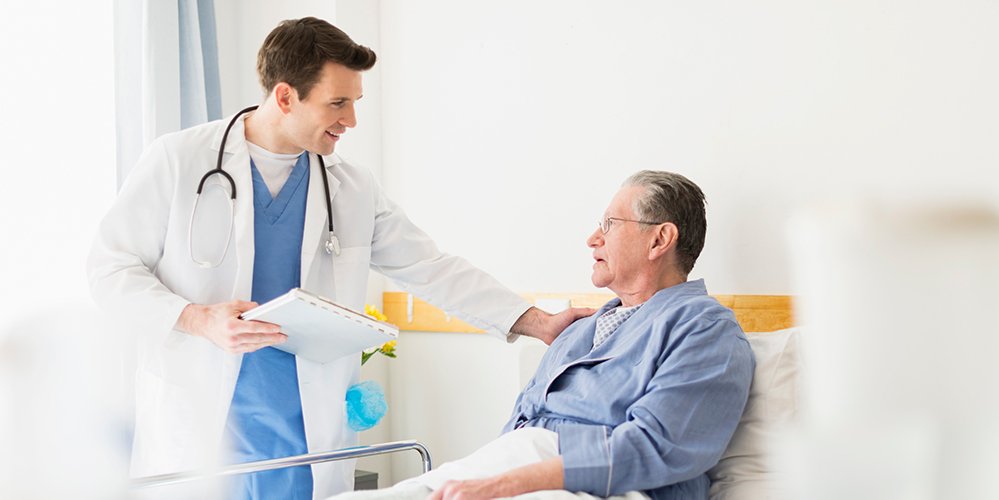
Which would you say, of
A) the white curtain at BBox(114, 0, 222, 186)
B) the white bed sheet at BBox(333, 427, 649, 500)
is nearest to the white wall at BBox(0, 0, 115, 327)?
the white curtain at BBox(114, 0, 222, 186)

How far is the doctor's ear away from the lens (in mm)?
1761

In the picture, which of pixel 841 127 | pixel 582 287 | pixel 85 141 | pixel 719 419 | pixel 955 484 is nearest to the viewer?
pixel 955 484

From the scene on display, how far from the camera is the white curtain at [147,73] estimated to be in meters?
2.53

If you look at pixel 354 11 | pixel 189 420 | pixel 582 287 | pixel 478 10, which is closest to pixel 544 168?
Result: pixel 582 287

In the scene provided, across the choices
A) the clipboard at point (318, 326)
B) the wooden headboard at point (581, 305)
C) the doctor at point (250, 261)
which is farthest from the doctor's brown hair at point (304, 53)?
the wooden headboard at point (581, 305)

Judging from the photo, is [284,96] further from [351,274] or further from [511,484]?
[511,484]

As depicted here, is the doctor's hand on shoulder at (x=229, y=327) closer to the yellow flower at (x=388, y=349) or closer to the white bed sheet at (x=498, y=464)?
the white bed sheet at (x=498, y=464)

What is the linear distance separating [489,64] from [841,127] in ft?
3.51

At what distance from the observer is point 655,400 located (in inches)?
57.2

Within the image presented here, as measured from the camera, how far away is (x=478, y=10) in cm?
251

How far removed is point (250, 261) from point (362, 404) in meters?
0.44

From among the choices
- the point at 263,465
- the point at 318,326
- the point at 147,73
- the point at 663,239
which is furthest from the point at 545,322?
the point at 147,73

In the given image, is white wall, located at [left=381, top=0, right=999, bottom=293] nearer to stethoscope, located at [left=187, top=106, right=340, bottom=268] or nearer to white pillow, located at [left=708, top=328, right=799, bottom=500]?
white pillow, located at [left=708, top=328, right=799, bottom=500]

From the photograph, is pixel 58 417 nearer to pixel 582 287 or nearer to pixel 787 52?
pixel 787 52
